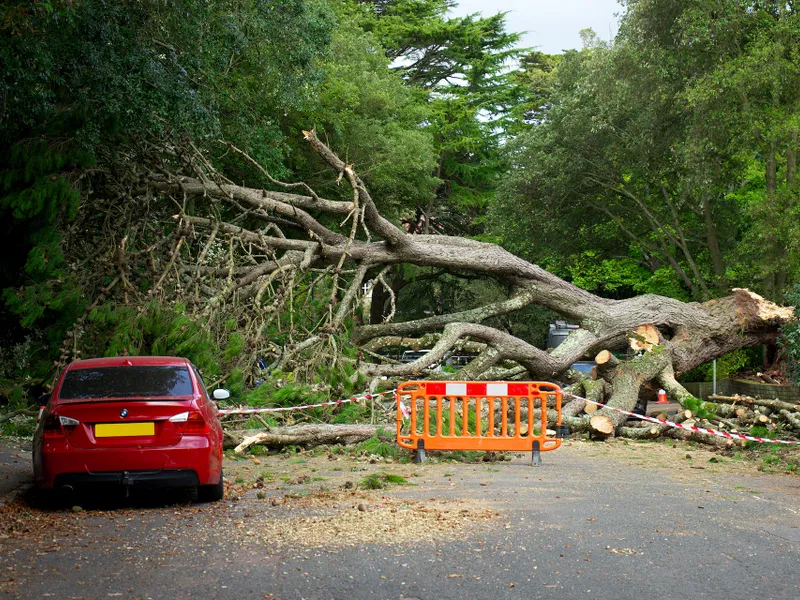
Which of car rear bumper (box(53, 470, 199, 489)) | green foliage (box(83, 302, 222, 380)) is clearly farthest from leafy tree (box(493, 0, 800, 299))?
car rear bumper (box(53, 470, 199, 489))

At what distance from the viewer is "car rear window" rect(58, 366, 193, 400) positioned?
8445 mm

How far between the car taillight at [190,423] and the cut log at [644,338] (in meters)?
12.5

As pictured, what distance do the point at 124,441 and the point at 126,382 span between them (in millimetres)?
716

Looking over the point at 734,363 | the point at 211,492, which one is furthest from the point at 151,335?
the point at 734,363

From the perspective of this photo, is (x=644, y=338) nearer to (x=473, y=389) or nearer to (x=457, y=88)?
(x=473, y=389)

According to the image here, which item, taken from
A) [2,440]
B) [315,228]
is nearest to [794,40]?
[315,228]

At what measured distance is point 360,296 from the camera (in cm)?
1845

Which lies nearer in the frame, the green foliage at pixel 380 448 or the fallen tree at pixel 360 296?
the green foliage at pixel 380 448

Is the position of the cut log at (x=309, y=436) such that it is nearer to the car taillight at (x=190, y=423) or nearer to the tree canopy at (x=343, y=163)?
the tree canopy at (x=343, y=163)

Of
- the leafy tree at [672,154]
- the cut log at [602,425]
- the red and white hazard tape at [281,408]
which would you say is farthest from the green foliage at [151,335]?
the leafy tree at [672,154]

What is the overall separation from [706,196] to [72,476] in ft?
78.9

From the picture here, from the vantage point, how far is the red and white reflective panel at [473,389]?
12.1 metres

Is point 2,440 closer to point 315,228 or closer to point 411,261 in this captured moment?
point 315,228

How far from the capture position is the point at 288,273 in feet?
54.7
